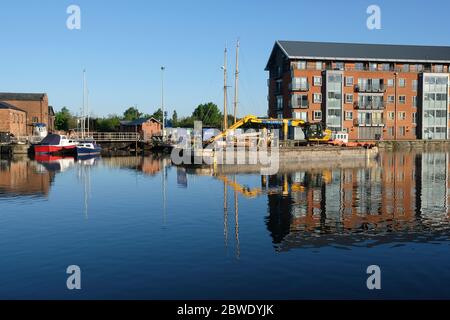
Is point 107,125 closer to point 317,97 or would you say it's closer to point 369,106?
point 317,97

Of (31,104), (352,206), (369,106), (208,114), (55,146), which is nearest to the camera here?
(352,206)

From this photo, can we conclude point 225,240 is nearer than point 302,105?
Yes

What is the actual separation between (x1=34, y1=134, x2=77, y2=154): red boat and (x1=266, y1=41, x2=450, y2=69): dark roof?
154 ft

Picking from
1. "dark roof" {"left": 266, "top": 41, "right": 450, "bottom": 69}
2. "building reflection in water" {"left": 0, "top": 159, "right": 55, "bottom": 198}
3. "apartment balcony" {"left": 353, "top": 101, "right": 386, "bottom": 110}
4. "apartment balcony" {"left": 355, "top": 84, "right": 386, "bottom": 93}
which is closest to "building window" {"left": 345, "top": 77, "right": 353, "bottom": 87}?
"apartment balcony" {"left": 355, "top": 84, "right": 386, "bottom": 93}

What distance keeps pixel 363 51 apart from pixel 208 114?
8625 centimetres

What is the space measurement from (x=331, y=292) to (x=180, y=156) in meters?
65.3

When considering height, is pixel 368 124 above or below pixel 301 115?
below

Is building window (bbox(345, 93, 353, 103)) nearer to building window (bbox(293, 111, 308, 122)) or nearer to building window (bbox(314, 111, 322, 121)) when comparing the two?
building window (bbox(314, 111, 322, 121))

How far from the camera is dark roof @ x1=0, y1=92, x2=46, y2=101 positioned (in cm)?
12481

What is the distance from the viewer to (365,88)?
107375 millimetres

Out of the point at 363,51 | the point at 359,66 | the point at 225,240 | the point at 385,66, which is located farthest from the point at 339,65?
the point at 225,240

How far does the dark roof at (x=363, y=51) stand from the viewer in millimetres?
103625

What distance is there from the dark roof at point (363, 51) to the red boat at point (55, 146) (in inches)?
1846

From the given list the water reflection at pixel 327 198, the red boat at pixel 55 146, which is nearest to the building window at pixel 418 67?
the water reflection at pixel 327 198
